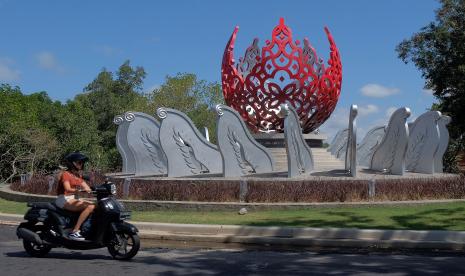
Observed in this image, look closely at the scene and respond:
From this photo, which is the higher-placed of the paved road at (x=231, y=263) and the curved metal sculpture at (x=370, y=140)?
the curved metal sculpture at (x=370, y=140)

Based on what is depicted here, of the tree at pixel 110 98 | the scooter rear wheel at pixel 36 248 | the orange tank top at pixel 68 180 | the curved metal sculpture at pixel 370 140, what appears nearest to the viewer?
the orange tank top at pixel 68 180

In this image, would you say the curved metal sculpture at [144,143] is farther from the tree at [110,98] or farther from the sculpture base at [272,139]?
the tree at [110,98]

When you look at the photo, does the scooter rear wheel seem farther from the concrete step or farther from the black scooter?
the concrete step

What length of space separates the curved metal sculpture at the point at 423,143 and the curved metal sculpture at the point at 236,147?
490 cm

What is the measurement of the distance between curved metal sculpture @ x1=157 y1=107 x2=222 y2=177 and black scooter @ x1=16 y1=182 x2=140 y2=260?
9.21m

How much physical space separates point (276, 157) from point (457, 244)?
11022mm

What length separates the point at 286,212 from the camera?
42.4ft

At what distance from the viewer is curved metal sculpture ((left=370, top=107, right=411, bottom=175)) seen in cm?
1694

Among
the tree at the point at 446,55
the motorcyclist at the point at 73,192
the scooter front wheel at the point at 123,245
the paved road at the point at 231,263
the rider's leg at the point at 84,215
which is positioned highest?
the tree at the point at 446,55

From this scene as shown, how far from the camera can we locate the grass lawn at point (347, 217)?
10.8 meters

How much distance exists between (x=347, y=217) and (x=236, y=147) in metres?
5.96

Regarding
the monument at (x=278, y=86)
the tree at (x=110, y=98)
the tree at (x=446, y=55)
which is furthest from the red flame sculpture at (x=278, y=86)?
the tree at (x=110, y=98)

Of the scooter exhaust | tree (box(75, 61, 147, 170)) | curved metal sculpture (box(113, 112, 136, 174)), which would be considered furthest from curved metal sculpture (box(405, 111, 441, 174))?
tree (box(75, 61, 147, 170))

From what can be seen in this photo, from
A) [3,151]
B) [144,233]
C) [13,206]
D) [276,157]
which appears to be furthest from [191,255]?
[3,151]
